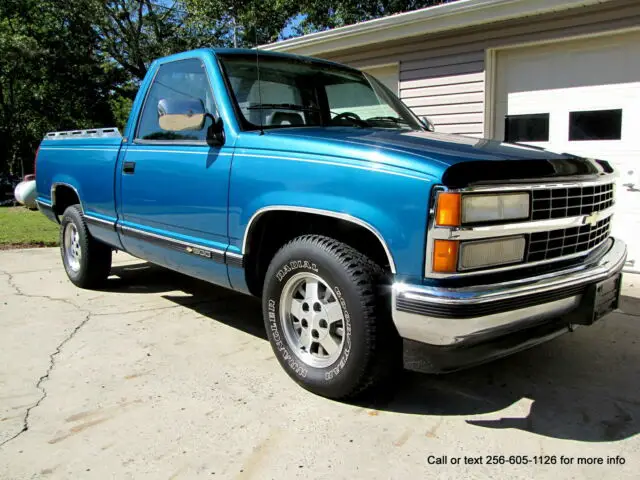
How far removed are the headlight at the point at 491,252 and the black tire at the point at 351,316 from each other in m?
0.46

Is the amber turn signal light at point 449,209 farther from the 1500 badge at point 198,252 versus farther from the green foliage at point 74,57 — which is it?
the green foliage at point 74,57

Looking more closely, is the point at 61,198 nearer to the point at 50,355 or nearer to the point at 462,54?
the point at 50,355

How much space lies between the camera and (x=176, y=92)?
4.18 metres

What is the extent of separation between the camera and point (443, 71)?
24.9ft

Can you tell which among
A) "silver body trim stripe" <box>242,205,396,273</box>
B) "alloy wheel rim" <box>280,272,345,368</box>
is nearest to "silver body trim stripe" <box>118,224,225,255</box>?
"silver body trim stripe" <box>242,205,396,273</box>

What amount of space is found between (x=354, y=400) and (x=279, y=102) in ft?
6.42

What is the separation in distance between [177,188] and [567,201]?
2.40 meters

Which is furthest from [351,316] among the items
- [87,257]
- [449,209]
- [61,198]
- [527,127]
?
[527,127]

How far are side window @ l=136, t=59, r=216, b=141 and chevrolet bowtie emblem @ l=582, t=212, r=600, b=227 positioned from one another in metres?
2.31

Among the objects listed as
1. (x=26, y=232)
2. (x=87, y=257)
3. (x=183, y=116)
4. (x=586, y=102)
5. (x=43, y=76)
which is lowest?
(x=26, y=232)

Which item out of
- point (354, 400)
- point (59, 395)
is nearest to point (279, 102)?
point (354, 400)

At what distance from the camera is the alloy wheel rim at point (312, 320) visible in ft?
9.92

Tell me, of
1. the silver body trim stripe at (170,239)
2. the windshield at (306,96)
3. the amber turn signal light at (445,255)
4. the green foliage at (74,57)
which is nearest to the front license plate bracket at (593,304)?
the amber turn signal light at (445,255)

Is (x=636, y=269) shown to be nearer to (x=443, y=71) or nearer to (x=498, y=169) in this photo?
(x=443, y=71)
